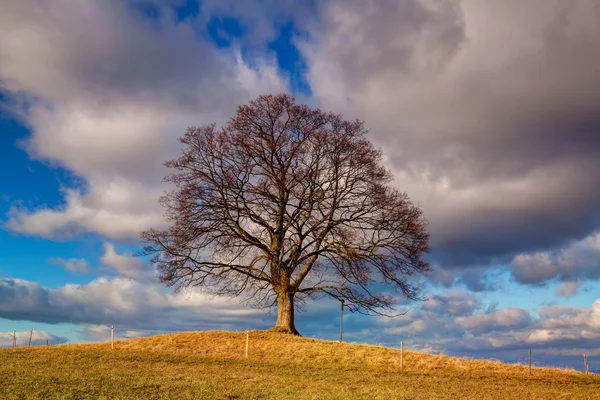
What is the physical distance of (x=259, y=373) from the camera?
67.8ft

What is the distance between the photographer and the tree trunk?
104ft

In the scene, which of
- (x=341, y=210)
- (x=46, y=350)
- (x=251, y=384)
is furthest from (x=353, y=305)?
(x=46, y=350)

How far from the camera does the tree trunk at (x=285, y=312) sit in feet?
104

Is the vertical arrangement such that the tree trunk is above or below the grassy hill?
above

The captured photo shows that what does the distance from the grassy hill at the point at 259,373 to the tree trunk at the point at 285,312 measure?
5.89ft

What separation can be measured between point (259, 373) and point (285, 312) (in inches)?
443

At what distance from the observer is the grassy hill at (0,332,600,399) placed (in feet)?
52.9

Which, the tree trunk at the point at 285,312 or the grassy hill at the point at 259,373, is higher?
the tree trunk at the point at 285,312

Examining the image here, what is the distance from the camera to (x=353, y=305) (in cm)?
3167

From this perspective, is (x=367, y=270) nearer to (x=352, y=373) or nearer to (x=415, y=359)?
(x=415, y=359)

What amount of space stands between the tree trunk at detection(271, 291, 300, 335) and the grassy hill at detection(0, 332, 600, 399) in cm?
179

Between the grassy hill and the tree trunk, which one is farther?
the tree trunk

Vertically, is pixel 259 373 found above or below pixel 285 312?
below

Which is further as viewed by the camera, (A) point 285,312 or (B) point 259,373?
(A) point 285,312
